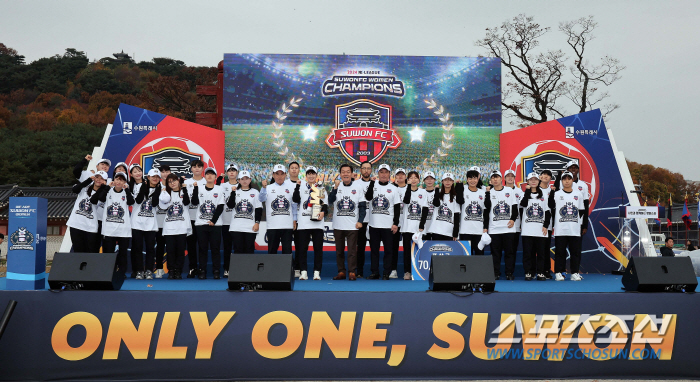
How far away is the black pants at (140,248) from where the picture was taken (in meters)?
7.04

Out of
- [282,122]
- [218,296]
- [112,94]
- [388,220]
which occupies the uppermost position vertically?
[112,94]

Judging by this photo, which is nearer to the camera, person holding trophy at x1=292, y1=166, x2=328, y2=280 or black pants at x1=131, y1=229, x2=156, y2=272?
person holding trophy at x1=292, y1=166, x2=328, y2=280

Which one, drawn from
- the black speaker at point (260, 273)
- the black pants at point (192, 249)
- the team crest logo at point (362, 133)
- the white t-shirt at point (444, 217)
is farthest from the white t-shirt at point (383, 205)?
the team crest logo at point (362, 133)

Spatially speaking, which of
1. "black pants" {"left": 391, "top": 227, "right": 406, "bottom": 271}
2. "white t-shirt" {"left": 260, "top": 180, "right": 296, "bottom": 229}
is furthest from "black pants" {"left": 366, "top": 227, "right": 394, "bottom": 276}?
"white t-shirt" {"left": 260, "top": 180, "right": 296, "bottom": 229}

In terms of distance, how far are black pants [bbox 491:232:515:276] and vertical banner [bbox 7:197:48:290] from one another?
17.4ft

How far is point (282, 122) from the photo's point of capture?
10234mm

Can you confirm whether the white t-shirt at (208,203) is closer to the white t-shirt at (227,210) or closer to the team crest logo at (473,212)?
the white t-shirt at (227,210)

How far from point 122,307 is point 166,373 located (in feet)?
2.04

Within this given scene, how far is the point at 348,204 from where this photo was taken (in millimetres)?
6969

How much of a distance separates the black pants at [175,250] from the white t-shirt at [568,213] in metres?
5.01

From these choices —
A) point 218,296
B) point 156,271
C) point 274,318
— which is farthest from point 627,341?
point 156,271

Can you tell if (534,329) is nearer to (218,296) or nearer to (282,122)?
(218,296)

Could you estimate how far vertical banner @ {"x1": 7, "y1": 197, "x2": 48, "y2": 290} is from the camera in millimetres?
5133

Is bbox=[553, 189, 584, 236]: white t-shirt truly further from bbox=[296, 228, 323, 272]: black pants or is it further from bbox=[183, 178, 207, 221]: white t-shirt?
bbox=[183, 178, 207, 221]: white t-shirt
